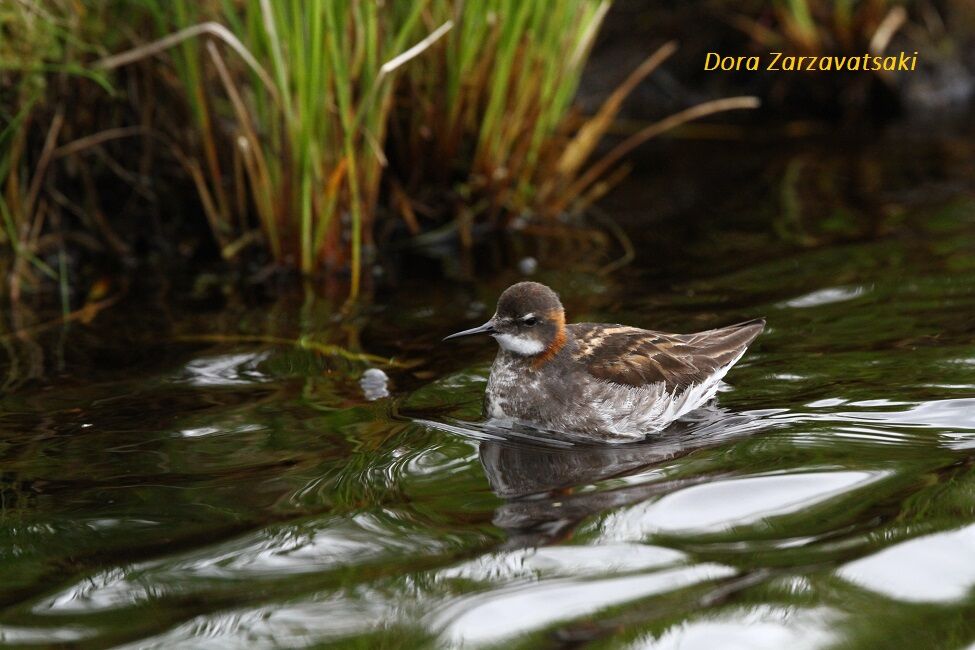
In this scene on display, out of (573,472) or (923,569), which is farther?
(573,472)

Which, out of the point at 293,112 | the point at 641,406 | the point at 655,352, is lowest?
the point at 641,406

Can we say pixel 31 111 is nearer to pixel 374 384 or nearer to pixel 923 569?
pixel 374 384

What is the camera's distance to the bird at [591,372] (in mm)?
5508

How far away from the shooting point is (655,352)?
5723 mm

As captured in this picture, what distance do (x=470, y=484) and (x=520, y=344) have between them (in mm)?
1014

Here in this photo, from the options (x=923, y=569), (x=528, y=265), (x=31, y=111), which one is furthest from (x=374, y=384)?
(x=31, y=111)

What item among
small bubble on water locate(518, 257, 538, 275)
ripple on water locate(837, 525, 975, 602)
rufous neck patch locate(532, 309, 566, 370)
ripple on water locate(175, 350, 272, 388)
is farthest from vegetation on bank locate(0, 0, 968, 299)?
ripple on water locate(837, 525, 975, 602)

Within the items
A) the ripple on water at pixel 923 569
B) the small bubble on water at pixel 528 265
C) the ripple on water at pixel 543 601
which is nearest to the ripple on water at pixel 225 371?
the small bubble on water at pixel 528 265

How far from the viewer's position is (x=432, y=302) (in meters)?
7.43

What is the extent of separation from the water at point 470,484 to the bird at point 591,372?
15cm

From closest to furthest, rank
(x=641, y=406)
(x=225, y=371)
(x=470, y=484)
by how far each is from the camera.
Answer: (x=470, y=484), (x=641, y=406), (x=225, y=371)

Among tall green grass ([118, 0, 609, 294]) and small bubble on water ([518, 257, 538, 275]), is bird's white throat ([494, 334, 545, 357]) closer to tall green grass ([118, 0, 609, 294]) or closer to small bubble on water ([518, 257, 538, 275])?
tall green grass ([118, 0, 609, 294])

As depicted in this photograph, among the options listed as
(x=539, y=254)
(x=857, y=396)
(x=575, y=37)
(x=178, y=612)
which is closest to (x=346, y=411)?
(x=178, y=612)

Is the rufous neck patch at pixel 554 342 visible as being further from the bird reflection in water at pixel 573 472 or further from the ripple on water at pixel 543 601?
the ripple on water at pixel 543 601
